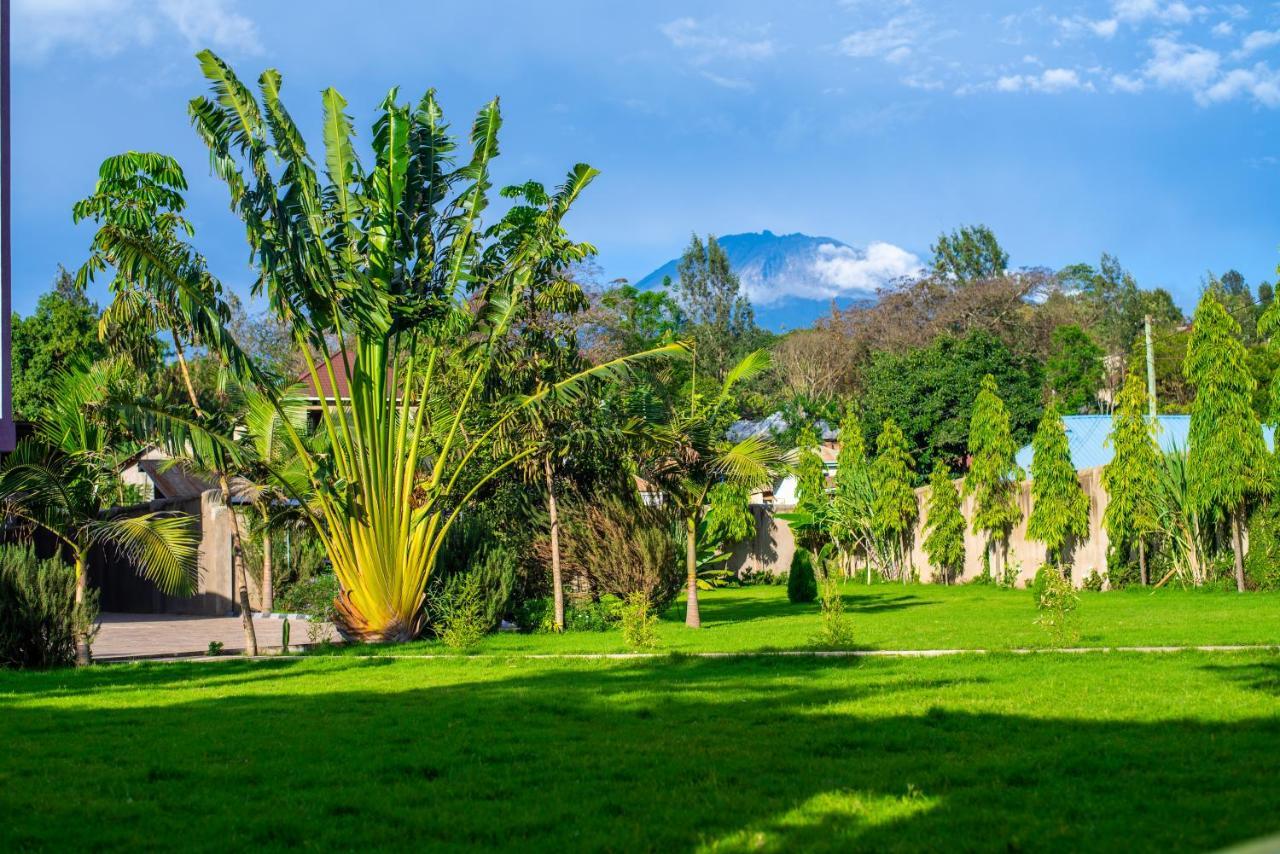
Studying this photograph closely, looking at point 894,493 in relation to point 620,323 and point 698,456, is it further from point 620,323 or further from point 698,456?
point 620,323

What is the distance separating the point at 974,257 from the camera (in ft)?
213

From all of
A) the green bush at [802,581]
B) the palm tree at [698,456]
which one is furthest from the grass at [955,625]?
the palm tree at [698,456]

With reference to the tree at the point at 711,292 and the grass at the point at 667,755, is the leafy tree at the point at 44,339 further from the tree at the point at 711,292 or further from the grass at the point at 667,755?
the tree at the point at 711,292

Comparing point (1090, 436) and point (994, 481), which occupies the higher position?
point (1090, 436)

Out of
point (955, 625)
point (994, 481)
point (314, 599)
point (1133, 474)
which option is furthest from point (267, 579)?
point (1133, 474)

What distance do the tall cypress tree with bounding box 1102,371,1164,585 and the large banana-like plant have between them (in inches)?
441

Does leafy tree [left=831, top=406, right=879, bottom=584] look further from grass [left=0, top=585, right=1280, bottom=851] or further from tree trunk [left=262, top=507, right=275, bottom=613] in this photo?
grass [left=0, top=585, right=1280, bottom=851]

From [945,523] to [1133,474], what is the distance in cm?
706

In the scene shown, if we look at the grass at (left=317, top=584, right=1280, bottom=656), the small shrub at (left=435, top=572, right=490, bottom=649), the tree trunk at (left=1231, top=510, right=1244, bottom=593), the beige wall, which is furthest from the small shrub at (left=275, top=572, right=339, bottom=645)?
the tree trunk at (left=1231, top=510, right=1244, bottom=593)

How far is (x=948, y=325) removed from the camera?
55.3m

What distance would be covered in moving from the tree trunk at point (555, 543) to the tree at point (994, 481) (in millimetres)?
12981

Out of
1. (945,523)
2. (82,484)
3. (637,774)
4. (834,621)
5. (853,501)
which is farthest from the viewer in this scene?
(853,501)

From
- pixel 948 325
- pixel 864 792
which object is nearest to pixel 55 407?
pixel 864 792

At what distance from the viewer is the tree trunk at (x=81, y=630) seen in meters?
14.5
